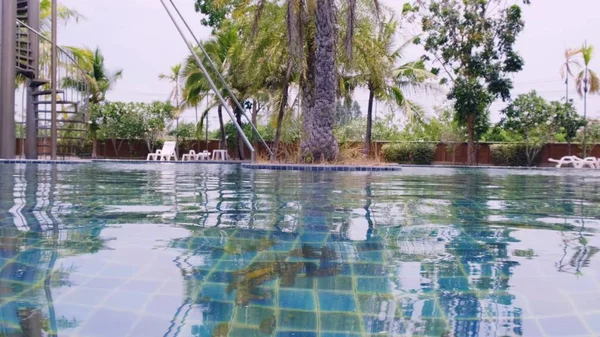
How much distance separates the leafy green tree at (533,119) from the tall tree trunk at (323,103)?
1285 centimetres

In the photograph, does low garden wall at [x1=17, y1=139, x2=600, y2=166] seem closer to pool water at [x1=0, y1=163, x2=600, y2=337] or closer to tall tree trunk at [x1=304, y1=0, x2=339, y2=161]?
tall tree trunk at [x1=304, y1=0, x2=339, y2=161]

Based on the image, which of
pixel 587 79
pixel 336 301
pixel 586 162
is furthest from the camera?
pixel 587 79

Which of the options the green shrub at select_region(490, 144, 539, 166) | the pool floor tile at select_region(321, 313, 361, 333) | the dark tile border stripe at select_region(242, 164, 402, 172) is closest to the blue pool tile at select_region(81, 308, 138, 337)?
the pool floor tile at select_region(321, 313, 361, 333)

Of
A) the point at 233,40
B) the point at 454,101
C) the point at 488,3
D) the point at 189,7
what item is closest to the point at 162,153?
the point at 233,40

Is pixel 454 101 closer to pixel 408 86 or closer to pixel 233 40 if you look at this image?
pixel 408 86

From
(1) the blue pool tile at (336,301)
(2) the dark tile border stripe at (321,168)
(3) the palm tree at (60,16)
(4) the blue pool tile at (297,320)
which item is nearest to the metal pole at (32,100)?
(2) the dark tile border stripe at (321,168)

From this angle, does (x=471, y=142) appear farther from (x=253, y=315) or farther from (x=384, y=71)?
(x=253, y=315)

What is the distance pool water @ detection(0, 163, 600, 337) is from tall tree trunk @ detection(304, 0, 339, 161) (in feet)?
31.4

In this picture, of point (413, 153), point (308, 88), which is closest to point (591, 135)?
point (413, 153)

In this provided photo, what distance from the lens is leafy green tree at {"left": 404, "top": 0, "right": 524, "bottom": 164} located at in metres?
22.6

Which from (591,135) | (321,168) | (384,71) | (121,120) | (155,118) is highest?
(384,71)

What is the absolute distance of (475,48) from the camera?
23125 millimetres

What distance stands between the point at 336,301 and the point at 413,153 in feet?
79.0

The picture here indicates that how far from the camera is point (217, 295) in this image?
6.47ft
